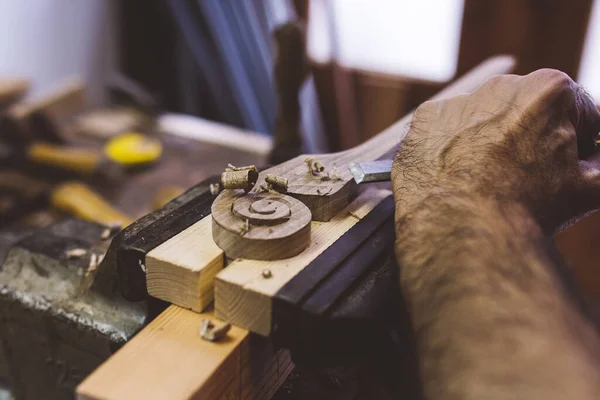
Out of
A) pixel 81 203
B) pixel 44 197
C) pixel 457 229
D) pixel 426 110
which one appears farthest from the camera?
pixel 44 197

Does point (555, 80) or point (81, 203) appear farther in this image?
point (81, 203)

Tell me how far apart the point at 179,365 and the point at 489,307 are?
1.30 ft

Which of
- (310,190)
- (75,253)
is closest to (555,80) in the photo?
(310,190)

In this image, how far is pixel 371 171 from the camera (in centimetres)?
101

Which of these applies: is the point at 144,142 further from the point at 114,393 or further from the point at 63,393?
the point at 114,393

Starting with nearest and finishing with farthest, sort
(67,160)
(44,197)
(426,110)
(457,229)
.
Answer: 1. (457,229)
2. (426,110)
3. (44,197)
4. (67,160)

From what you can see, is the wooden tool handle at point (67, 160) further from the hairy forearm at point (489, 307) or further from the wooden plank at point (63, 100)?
the hairy forearm at point (489, 307)

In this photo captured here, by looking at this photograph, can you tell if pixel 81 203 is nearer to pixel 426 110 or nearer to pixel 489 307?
pixel 426 110

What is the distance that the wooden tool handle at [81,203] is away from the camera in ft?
6.18

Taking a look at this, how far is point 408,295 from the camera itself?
813mm

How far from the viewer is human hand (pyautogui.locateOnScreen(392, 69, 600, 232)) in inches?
35.7

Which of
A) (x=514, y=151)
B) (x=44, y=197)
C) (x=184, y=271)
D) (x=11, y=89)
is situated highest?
(x=514, y=151)

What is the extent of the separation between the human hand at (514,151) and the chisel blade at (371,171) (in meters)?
0.02

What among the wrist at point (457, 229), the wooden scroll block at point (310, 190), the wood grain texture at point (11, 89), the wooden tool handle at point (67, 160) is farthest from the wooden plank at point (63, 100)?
the wrist at point (457, 229)
